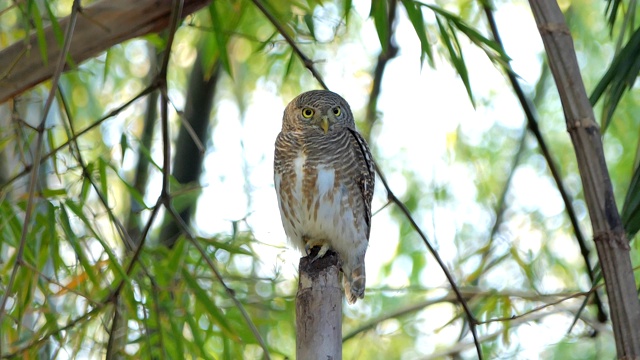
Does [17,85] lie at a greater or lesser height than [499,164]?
lesser

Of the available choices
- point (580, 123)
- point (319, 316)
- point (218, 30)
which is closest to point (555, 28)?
point (580, 123)

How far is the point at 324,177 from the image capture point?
3.66 meters

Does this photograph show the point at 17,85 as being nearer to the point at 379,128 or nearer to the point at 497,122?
the point at 379,128

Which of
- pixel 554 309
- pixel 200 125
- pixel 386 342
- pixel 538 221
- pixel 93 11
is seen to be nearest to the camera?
pixel 93 11

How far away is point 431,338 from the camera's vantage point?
6430 mm

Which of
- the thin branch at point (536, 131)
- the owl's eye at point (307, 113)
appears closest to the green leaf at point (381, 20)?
the thin branch at point (536, 131)

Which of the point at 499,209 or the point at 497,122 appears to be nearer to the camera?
the point at 499,209

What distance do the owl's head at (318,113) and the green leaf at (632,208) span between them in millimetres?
1574

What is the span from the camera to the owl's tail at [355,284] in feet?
12.9

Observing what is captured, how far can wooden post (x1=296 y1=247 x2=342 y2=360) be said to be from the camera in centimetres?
210

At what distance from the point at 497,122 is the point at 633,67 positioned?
14.9 ft

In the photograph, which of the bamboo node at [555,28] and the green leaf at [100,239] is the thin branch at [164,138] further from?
the bamboo node at [555,28]

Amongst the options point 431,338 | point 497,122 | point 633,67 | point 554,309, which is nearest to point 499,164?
point 497,122

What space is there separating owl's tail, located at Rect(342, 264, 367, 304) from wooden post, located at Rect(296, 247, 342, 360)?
4.93 ft
